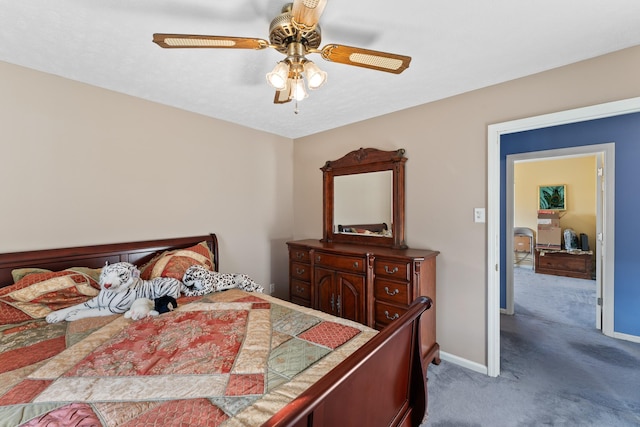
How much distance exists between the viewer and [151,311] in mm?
1744

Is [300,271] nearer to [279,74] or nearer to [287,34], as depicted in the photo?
[279,74]

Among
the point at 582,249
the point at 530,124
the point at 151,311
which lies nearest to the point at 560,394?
the point at 530,124

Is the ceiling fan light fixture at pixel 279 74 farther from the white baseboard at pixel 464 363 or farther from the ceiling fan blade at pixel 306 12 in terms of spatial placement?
the white baseboard at pixel 464 363

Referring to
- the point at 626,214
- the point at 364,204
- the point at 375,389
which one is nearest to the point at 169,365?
the point at 375,389

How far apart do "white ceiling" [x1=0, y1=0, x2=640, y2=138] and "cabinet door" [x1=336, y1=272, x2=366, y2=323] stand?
5.51 ft

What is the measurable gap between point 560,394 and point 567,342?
110 cm

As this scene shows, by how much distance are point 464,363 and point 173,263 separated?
2637 mm

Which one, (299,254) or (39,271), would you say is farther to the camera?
(299,254)

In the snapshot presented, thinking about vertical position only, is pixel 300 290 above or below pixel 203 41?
below

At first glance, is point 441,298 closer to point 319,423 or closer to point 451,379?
point 451,379

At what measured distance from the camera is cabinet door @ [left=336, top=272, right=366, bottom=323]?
2502mm

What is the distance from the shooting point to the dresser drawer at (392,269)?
2252mm

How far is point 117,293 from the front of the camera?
1.82 metres

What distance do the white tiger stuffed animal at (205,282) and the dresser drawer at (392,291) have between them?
1081mm
